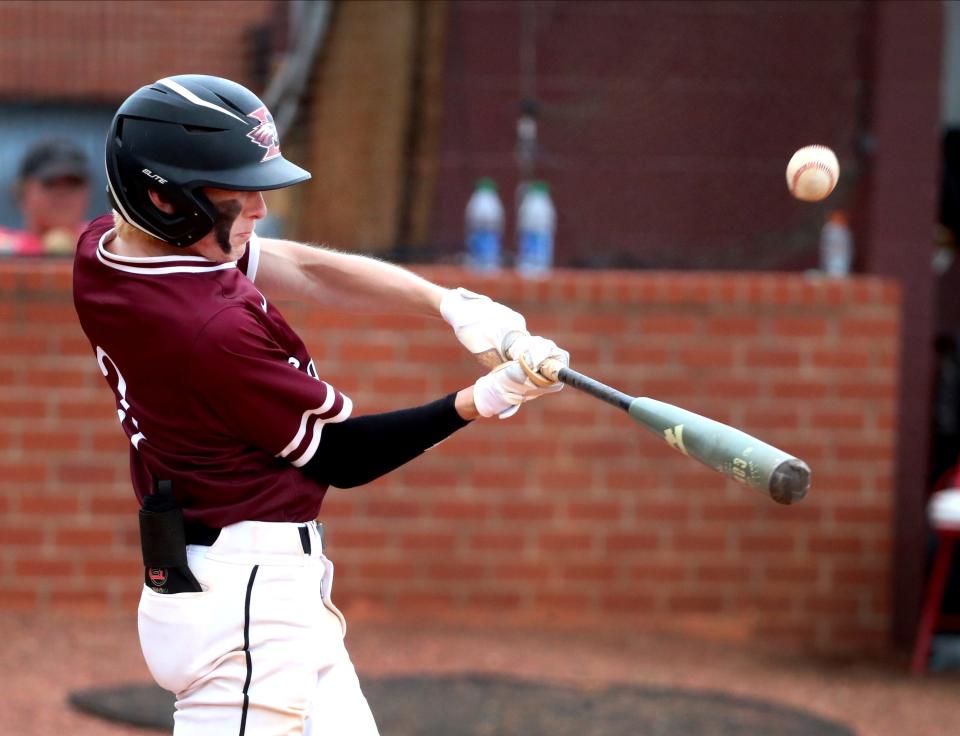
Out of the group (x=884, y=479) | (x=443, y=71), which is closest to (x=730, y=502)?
(x=884, y=479)

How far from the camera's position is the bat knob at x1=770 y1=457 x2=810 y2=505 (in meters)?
2.52

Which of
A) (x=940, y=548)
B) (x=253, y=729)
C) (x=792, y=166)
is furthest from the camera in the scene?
(x=940, y=548)

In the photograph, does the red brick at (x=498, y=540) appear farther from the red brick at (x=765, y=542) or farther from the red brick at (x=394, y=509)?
the red brick at (x=765, y=542)

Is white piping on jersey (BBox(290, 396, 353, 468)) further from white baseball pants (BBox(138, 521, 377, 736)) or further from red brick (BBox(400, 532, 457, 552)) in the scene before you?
red brick (BBox(400, 532, 457, 552))

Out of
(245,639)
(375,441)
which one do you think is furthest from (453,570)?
(245,639)

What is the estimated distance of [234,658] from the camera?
109 inches

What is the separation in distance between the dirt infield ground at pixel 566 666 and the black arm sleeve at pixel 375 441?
8.62ft

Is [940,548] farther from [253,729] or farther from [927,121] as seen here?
[253,729]

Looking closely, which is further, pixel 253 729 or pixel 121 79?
pixel 121 79

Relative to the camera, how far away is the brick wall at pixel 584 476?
245 inches

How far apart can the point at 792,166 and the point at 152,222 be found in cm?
169

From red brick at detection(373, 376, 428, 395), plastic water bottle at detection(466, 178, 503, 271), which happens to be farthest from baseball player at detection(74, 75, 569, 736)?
plastic water bottle at detection(466, 178, 503, 271)

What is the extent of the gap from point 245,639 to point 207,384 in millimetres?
497

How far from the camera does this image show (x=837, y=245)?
21.5 ft
